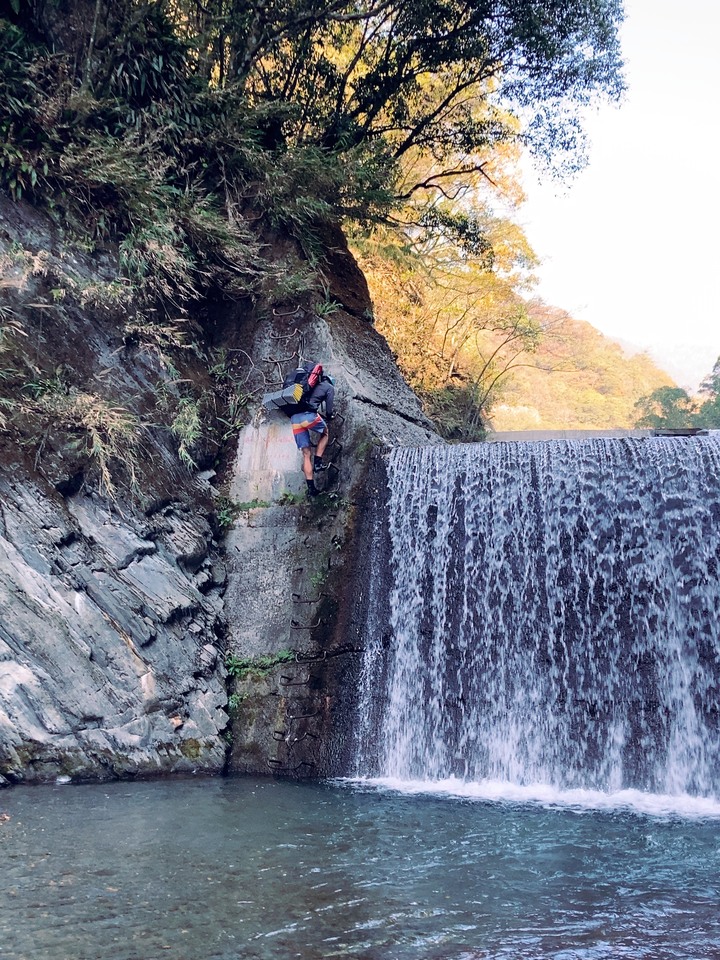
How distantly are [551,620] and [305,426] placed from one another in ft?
10.7

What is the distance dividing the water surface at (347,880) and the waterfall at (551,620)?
1127 millimetres

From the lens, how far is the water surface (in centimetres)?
390

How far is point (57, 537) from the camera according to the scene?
26.3ft

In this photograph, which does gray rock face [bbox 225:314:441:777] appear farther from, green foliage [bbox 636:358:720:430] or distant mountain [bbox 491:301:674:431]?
distant mountain [bbox 491:301:674:431]

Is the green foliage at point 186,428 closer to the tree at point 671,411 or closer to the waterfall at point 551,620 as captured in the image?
the waterfall at point 551,620

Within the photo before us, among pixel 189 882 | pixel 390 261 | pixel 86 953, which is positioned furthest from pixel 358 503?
pixel 390 261

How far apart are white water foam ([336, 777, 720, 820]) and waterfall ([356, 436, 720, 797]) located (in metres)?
0.13

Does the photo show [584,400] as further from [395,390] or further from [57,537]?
[57,537]

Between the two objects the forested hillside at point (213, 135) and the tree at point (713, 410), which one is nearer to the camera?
the forested hillside at point (213, 135)

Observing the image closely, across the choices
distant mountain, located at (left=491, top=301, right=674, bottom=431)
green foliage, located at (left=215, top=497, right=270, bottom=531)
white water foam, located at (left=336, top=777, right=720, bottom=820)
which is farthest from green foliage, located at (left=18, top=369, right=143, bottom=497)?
distant mountain, located at (left=491, top=301, right=674, bottom=431)

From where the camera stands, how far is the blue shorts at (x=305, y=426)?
959 cm

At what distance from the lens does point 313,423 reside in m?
9.61

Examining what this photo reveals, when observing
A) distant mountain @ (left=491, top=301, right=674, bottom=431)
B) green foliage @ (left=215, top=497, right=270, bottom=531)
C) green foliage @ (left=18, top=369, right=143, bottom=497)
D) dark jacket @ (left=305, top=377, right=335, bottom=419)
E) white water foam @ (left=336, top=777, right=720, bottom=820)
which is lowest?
white water foam @ (left=336, top=777, right=720, bottom=820)

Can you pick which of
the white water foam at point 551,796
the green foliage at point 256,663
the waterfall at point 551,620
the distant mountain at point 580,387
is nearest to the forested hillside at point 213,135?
the green foliage at point 256,663
